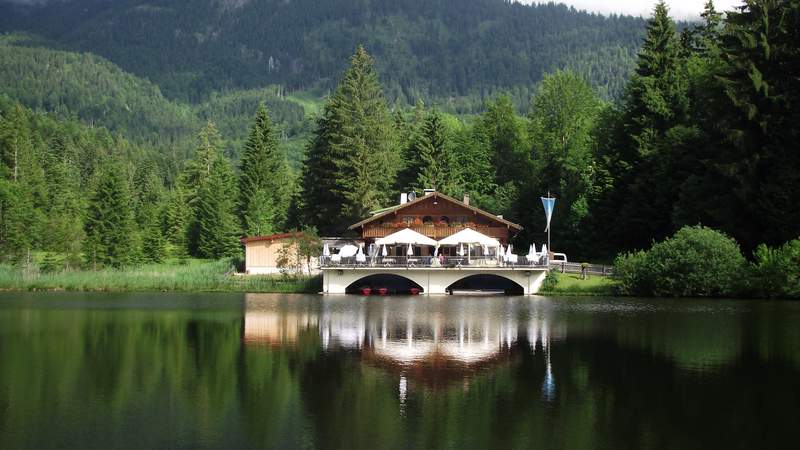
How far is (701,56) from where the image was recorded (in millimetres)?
67625

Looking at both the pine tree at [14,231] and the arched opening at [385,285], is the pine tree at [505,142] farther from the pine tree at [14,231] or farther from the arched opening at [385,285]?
the pine tree at [14,231]

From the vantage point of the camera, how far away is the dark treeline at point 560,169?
4738cm

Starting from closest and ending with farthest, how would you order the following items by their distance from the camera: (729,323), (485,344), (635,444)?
(635,444) → (485,344) → (729,323)

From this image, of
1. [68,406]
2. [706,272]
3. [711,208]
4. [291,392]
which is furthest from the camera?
[711,208]

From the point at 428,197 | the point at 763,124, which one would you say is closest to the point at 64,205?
the point at 428,197

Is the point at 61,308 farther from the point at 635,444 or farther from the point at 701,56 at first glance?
the point at 701,56

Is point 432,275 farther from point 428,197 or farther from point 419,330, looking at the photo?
point 419,330

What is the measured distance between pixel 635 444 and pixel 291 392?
7659 millimetres

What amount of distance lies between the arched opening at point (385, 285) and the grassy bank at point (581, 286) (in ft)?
24.8

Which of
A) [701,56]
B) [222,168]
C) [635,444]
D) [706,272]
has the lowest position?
[635,444]

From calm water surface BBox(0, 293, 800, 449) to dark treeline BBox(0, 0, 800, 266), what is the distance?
1394 centimetres

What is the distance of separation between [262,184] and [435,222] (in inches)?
1186

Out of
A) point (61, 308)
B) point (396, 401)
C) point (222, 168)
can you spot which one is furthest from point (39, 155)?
point (396, 401)

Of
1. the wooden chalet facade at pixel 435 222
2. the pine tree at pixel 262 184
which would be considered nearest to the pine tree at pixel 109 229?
the pine tree at pixel 262 184
